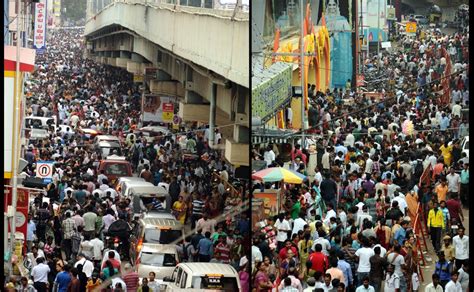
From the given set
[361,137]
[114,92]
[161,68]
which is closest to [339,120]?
[361,137]

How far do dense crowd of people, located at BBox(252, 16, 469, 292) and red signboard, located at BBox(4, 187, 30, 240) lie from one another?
301 centimetres

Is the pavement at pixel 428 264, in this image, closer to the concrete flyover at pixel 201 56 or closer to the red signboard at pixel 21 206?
the concrete flyover at pixel 201 56

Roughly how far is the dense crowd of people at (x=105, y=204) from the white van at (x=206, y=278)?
23 cm

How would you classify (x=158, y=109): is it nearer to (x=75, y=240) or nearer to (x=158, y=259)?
(x=75, y=240)

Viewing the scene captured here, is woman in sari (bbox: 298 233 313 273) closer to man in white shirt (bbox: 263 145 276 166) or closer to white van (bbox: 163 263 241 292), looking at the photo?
white van (bbox: 163 263 241 292)

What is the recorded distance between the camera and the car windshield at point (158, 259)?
56.1 feet

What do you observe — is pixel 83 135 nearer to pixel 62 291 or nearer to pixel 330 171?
pixel 330 171

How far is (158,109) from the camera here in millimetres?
41531

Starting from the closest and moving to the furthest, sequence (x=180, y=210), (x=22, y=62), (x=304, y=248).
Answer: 1. (x=304, y=248)
2. (x=22, y=62)
3. (x=180, y=210)

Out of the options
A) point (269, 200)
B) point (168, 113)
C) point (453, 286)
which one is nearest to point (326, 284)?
point (453, 286)

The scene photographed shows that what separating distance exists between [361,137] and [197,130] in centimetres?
1104

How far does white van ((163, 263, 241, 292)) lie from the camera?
14.7 meters

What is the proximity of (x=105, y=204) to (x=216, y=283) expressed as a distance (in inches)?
217

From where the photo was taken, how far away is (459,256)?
46.3 ft
